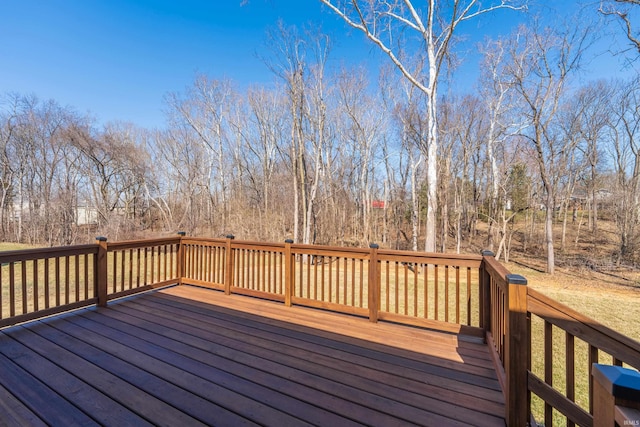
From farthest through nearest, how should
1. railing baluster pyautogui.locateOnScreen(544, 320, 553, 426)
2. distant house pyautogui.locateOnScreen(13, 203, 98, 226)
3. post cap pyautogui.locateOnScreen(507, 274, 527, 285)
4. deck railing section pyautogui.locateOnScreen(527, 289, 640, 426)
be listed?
distant house pyautogui.locateOnScreen(13, 203, 98, 226) → post cap pyautogui.locateOnScreen(507, 274, 527, 285) → railing baluster pyautogui.locateOnScreen(544, 320, 553, 426) → deck railing section pyautogui.locateOnScreen(527, 289, 640, 426)

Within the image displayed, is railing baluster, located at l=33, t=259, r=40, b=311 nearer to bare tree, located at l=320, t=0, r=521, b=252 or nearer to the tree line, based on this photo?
the tree line

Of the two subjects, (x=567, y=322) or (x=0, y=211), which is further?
(x=0, y=211)

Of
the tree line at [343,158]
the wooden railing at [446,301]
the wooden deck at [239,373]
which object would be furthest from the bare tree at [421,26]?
the wooden deck at [239,373]

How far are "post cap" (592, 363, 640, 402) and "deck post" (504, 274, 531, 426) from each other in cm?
96

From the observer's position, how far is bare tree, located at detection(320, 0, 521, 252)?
6.75 meters

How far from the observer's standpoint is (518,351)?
162cm

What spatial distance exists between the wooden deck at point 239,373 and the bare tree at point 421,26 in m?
6.21

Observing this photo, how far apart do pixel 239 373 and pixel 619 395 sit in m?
2.25

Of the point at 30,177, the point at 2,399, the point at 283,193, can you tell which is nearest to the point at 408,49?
the point at 283,193

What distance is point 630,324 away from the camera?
489cm

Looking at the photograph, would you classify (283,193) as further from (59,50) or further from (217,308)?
(217,308)

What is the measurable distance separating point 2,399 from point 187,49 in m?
13.8

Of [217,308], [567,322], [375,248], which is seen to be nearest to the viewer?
[567,322]

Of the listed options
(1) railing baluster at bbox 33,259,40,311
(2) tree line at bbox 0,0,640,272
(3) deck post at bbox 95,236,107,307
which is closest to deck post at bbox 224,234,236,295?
(3) deck post at bbox 95,236,107,307
